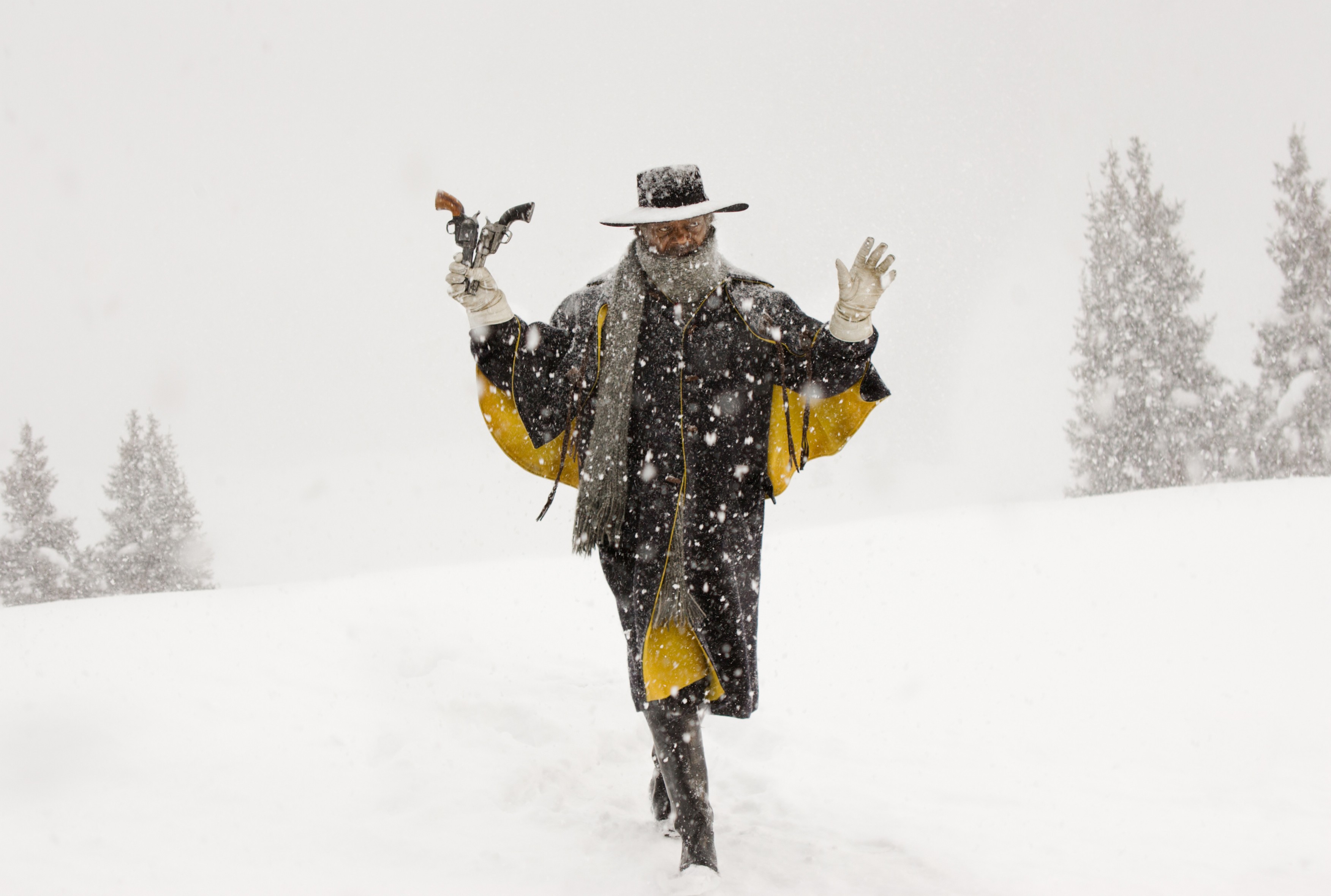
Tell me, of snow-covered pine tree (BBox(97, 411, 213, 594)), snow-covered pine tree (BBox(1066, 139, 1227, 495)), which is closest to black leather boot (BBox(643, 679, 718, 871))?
snow-covered pine tree (BBox(1066, 139, 1227, 495))

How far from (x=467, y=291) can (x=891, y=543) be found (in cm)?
637

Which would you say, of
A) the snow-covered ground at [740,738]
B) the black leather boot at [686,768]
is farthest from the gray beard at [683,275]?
the snow-covered ground at [740,738]

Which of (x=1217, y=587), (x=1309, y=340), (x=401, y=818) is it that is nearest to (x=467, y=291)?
(x=401, y=818)

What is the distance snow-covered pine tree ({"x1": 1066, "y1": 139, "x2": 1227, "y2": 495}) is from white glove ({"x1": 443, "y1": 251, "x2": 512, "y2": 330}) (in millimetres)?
17851

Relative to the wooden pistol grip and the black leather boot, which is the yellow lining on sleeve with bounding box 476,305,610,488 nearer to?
the wooden pistol grip

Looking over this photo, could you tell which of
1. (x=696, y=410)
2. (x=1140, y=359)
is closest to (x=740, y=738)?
(x=696, y=410)

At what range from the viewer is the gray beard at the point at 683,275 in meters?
3.20

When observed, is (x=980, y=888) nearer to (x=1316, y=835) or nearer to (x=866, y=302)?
(x=1316, y=835)

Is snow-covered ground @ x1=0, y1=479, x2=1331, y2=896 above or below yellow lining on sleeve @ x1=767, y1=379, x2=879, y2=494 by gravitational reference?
below

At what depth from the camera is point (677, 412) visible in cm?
317

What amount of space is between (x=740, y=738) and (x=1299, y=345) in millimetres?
18170

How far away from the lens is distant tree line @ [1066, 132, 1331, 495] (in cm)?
1750

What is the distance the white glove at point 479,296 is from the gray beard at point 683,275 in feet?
1.76

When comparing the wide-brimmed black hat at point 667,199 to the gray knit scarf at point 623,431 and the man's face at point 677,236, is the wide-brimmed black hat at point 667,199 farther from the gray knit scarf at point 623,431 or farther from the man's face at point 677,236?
the gray knit scarf at point 623,431
